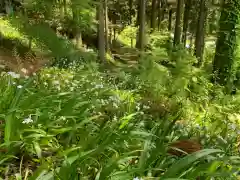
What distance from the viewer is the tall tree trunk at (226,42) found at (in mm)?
10758

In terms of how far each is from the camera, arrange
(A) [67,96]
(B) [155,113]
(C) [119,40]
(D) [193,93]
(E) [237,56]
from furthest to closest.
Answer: (C) [119,40] → (E) [237,56] → (D) [193,93] → (B) [155,113] → (A) [67,96]

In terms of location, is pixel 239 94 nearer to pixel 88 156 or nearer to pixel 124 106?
pixel 124 106

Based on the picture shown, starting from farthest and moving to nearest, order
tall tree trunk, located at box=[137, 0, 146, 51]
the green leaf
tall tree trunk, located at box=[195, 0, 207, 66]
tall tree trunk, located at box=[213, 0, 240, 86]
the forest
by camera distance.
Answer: tall tree trunk, located at box=[137, 0, 146, 51]
tall tree trunk, located at box=[195, 0, 207, 66]
tall tree trunk, located at box=[213, 0, 240, 86]
the forest
the green leaf

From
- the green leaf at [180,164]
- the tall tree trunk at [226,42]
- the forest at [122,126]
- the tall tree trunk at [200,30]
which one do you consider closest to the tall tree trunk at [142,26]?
the tall tree trunk at [200,30]

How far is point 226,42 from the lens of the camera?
11.0 metres

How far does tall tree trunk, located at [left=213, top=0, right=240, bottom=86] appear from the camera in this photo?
10.8 metres

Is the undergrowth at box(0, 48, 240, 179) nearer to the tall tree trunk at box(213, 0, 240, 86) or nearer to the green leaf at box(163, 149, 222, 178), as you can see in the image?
the green leaf at box(163, 149, 222, 178)

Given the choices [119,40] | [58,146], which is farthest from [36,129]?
[119,40]

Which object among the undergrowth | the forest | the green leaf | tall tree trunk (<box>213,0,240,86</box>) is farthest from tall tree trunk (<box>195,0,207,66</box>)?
the green leaf

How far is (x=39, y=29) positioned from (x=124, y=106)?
860 cm

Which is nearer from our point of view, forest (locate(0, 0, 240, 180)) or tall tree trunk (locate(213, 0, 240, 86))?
forest (locate(0, 0, 240, 180))

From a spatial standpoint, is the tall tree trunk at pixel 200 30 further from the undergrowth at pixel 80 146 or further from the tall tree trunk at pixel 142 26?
the undergrowth at pixel 80 146

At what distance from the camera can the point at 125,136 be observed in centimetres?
309

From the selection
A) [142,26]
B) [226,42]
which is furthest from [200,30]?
[226,42]
